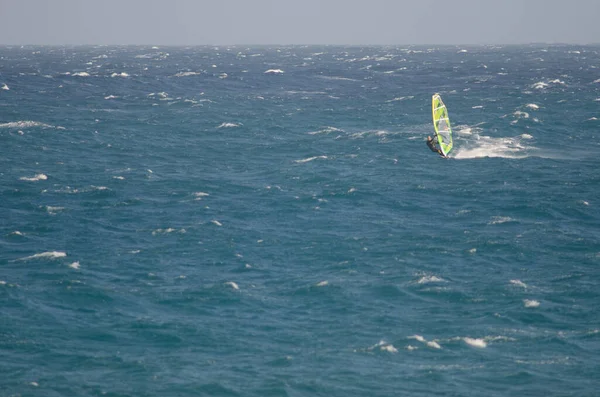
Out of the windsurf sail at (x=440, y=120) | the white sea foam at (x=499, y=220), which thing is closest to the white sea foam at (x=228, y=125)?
the windsurf sail at (x=440, y=120)

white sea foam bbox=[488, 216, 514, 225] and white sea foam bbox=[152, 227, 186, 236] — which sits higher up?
white sea foam bbox=[488, 216, 514, 225]

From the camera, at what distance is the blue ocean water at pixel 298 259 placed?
43.9 m

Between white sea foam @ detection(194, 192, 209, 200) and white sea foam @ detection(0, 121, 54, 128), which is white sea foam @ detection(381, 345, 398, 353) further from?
white sea foam @ detection(0, 121, 54, 128)

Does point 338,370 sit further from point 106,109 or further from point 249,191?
point 106,109

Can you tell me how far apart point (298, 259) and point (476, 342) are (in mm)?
17708

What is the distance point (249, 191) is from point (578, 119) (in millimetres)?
61815

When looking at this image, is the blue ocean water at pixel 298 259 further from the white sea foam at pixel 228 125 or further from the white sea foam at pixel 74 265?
the white sea foam at pixel 228 125

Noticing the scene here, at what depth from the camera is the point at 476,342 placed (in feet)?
154

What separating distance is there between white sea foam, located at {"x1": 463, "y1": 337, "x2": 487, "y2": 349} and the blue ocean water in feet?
1.32

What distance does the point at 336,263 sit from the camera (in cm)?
6003

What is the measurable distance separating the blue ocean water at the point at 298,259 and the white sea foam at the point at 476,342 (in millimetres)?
402

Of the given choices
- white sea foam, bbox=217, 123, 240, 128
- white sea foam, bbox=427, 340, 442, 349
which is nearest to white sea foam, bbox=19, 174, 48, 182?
white sea foam, bbox=217, 123, 240, 128

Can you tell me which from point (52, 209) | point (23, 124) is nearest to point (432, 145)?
point (52, 209)

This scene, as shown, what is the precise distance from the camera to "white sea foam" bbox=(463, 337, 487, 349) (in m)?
46.5
